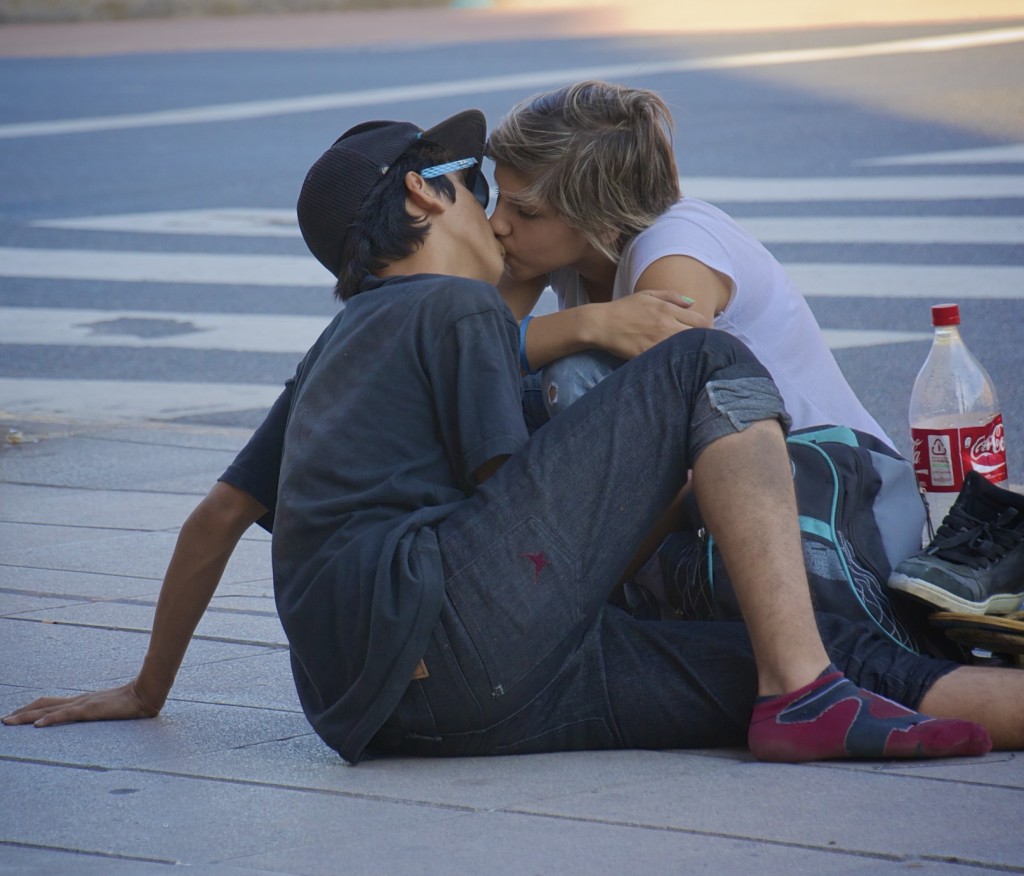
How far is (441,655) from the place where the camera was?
2.67 metres

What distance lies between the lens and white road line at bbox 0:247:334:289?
8.65m

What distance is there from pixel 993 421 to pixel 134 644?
1788 mm

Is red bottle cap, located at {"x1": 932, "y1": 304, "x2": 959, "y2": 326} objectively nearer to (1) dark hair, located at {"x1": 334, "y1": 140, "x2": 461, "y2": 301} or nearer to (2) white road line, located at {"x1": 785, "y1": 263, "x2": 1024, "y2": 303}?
(1) dark hair, located at {"x1": 334, "y1": 140, "x2": 461, "y2": 301}

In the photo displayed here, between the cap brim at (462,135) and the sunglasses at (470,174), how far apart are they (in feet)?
0.05

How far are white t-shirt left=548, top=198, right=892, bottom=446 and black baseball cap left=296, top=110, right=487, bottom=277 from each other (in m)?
0.44

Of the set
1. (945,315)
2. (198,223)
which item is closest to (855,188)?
(198,223)

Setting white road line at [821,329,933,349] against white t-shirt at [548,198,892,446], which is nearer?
white t-shirt at [548,198,892,446]

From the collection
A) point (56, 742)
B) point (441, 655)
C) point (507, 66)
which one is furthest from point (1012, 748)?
point (507, 66)

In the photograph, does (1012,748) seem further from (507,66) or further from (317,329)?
(507,66)

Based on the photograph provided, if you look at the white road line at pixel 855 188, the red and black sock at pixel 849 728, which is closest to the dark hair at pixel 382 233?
the red and black sock at pixel 849 728

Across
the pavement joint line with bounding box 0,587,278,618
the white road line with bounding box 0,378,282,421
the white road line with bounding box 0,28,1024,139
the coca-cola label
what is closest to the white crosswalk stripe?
the white road line with bounding box 0,378,282,421

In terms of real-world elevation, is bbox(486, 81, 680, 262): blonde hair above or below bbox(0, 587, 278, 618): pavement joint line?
above

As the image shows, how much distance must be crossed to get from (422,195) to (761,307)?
0.74 metres

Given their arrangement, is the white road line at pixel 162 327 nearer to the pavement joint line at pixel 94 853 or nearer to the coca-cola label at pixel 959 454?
the coca-cola label at pixel 959 454
